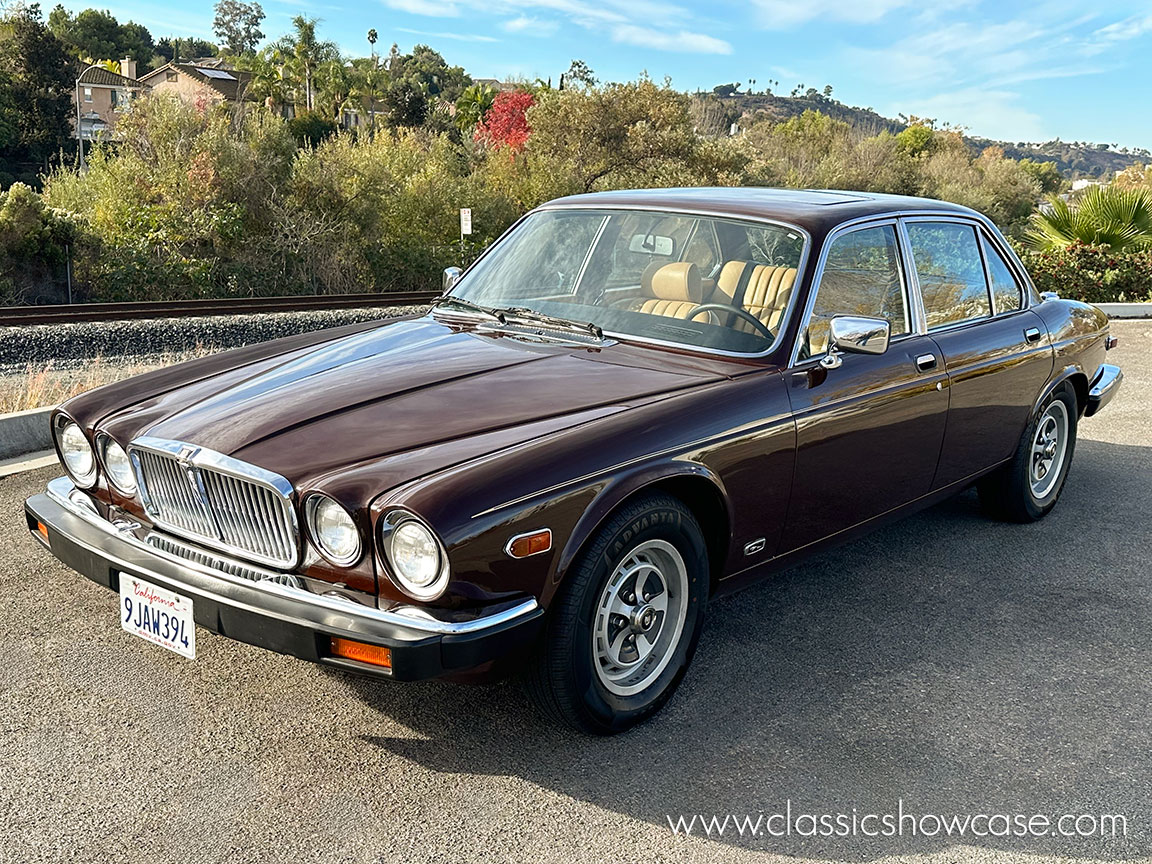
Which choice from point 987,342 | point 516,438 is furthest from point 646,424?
point 987,342

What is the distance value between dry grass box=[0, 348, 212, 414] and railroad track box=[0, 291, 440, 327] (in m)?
2.51

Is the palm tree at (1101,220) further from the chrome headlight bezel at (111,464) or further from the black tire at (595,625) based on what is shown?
the chrome headlight bezel at (111,464)

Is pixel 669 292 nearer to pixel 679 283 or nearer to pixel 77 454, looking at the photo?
pixel 679 283

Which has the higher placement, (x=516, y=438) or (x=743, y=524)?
(x=516, y=438)

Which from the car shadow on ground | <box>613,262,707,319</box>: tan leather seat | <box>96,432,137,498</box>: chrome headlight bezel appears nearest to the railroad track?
<box>96,432,137,498</box>: chrome headlight bezel

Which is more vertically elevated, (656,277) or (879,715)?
(656,277)

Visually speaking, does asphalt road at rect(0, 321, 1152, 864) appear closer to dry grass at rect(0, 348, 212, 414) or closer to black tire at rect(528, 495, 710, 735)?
black tire at rect(528, 495, 710, 735)

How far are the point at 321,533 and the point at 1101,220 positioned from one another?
16.4 m

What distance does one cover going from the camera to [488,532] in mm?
2691

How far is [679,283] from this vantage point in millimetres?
4066

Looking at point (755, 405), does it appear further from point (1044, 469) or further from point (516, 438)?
point (1044, 469)

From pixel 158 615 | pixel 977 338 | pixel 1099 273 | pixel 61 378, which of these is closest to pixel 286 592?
pixel 158 615

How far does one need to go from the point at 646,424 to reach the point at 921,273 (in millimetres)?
2024

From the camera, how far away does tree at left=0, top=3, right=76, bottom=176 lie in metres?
44.9
